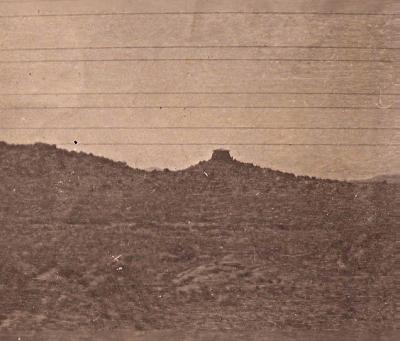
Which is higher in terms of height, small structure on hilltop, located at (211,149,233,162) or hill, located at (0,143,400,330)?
small structure on hilltop, located at (211,149,233,162)

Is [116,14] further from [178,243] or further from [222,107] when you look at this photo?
[178,243]

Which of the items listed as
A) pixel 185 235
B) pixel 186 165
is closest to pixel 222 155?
pixel 186 165

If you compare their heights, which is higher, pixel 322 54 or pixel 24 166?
pixel 322 54

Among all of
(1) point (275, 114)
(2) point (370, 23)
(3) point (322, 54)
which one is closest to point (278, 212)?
(1) point (275, 114)

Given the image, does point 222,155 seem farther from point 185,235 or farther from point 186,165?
point 185,235

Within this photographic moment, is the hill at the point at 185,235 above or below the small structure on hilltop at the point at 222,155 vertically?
below

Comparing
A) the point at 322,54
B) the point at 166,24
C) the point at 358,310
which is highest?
the point at 166,24
